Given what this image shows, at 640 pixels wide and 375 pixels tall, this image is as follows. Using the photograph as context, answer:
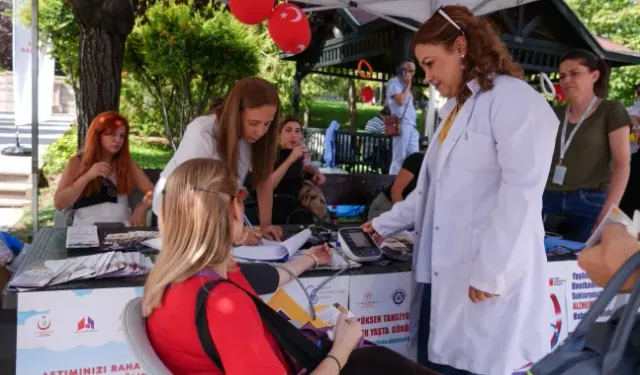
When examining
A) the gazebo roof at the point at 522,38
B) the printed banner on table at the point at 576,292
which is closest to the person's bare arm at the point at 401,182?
the printed banner on table at the point at 576,292

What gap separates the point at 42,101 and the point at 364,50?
5.18 meters

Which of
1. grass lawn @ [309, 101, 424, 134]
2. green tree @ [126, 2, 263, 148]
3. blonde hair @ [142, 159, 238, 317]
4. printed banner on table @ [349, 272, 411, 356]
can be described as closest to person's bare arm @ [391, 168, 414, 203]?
printed banner on table @ [349, 272, 411, 356]

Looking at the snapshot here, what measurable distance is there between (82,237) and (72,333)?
656mm

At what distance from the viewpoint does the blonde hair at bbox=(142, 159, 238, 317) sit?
1.27 meters

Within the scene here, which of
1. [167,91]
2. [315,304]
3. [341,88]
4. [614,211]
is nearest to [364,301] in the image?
[315,304]

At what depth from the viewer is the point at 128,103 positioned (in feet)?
39.7

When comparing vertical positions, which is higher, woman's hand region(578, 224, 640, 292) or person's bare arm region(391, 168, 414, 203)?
woman's hand region(578, 224, 640, 292)

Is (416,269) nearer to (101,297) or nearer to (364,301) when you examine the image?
(364,301)

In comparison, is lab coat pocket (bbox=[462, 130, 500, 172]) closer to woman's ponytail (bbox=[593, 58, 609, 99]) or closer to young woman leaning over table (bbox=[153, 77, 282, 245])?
young woman leaning over table (bbox=[153, 77, 282, 245])

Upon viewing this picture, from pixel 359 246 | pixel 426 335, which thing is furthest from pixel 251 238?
pixel 426 335

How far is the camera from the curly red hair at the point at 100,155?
332cm

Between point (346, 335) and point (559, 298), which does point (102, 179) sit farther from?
point (559, 298)

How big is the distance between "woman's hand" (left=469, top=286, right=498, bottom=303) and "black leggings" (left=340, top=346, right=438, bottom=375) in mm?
324

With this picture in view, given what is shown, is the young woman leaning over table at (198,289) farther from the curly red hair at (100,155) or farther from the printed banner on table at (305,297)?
the curly red hair at (100,155)
